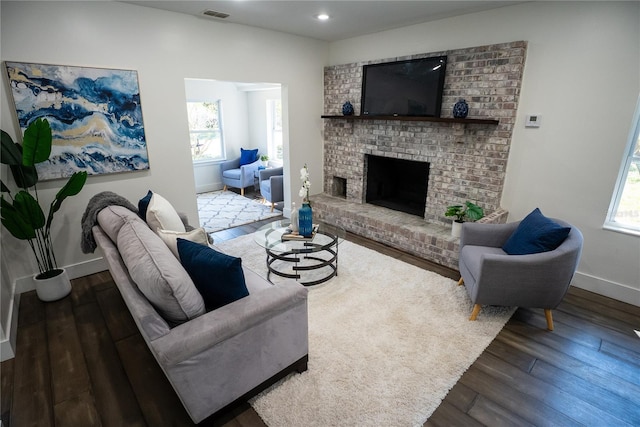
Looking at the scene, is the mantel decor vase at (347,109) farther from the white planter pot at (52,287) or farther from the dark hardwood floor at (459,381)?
the white planter pot at (52,287)

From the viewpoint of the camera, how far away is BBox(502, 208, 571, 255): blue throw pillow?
2516 millimetres

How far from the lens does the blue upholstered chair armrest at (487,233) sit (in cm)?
303

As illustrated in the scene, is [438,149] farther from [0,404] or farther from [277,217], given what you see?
[0,404]

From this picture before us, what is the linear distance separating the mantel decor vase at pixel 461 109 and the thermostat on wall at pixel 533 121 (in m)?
0.60

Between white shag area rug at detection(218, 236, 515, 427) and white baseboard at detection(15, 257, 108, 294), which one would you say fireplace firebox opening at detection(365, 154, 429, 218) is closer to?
white shag area rug at detection(218, 236, 515, 427)

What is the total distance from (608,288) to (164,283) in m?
3.84

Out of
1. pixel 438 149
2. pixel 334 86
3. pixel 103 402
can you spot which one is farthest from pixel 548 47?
pixel 103 402

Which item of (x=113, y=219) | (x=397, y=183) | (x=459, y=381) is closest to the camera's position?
(x=459, y=381)

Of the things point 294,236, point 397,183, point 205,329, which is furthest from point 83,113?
point 397,183

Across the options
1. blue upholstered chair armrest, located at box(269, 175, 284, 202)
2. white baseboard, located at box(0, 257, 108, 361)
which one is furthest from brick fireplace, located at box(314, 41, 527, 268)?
white baseboard, located at box(0, 257, 108, 361)

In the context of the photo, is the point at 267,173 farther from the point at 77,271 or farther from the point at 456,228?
the point at 456,228

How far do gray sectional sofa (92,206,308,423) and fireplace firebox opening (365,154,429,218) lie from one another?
9.99ft

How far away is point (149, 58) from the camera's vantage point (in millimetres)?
3438

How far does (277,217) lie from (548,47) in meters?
4.04
